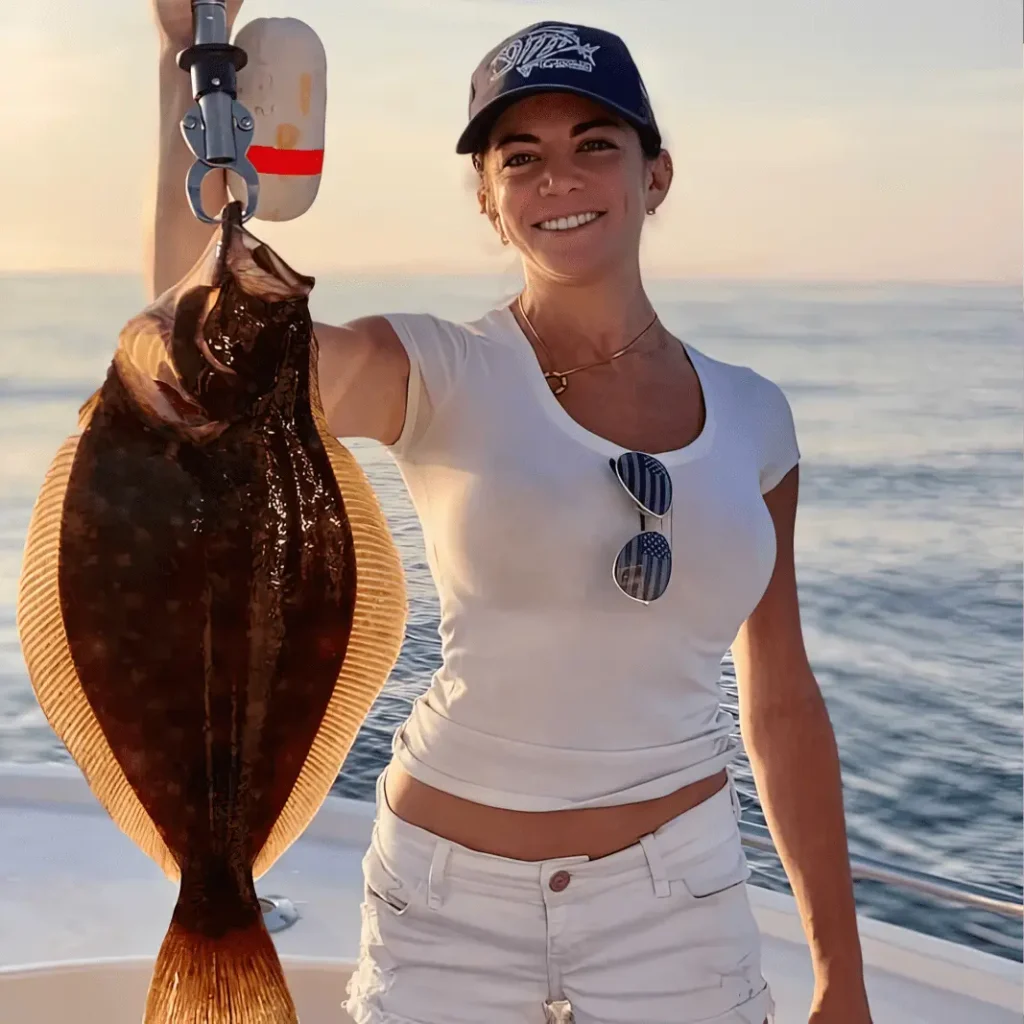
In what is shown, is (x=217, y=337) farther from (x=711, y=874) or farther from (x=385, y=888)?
(x=711, y=874)

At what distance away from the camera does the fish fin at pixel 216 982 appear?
1.12 m

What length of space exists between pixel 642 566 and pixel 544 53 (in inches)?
24.5

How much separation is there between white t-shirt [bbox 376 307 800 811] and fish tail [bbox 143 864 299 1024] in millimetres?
393

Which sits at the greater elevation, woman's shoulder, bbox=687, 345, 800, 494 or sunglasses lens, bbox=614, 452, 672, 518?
woman's shoulder, bbox=687, 345, 800, 494

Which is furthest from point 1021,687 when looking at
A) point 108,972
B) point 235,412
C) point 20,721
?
point 235,412

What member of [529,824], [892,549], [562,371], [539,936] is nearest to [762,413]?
[562,371]

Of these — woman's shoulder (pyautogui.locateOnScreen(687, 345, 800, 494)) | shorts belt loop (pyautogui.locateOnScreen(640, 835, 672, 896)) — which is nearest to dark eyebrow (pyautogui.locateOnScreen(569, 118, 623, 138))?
woman's shoulder (pyautogui.locateOnScreen(687, 345, 800, 494))

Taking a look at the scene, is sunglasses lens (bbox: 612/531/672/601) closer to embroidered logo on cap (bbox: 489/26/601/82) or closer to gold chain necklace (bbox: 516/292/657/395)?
gold chain necklace (bbox: 516/292/657/395)

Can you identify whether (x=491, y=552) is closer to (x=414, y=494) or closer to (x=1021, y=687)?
(x=414, y=494)

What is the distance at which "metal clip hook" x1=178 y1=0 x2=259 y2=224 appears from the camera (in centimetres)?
103

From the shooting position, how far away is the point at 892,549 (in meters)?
14.6

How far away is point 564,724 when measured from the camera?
1.51 m

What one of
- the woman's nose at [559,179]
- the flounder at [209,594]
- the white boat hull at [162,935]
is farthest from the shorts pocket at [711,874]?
the white boat hull at [162,935]

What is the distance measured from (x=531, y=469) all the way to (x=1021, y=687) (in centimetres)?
1250
